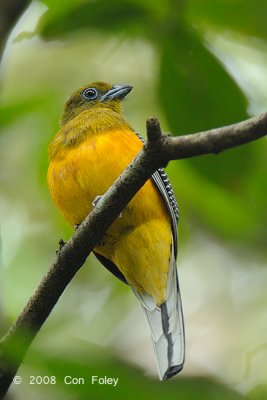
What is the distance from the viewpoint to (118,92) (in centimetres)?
451

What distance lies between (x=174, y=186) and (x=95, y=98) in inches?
35.3

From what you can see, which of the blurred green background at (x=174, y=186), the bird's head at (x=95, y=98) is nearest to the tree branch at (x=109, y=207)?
the blurred green background at (x=174, y=186)

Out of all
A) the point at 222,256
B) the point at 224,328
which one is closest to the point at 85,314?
the point at 224,328

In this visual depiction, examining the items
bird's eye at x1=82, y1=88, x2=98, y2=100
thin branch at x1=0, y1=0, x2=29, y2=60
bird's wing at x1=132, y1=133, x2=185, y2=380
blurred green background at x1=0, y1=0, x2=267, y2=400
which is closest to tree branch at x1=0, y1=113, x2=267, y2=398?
blurred green background at x1=0, y1=0, x2=267, y2=400

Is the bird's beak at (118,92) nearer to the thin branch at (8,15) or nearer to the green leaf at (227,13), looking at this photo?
the green leaf at (227,13)

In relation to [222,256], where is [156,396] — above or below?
below

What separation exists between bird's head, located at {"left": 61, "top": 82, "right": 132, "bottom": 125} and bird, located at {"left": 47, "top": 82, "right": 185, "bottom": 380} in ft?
1.72

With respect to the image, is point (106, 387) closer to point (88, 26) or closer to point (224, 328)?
point (88, 26)

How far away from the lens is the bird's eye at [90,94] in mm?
4648

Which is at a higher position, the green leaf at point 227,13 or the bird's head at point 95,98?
the bird's head at point 95,98

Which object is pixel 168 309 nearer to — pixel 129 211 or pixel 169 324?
pixel 169 324

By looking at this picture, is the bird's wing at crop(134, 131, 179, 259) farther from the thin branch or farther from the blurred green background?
the thin branch

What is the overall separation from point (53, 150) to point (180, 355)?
1295mm

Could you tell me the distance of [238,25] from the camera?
2.02 meters
